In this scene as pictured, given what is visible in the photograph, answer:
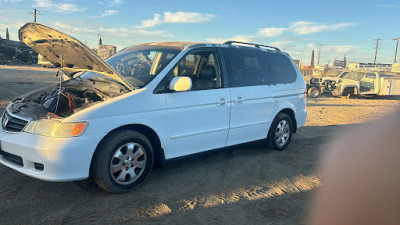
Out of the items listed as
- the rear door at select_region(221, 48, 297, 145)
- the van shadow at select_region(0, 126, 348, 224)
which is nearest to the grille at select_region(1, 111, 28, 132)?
the van shadow at select_region(0, 126, 348, 224)

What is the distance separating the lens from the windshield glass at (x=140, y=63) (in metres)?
4.09

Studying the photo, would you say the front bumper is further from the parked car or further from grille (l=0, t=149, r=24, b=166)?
the parked car

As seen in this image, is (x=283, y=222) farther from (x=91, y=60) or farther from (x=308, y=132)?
(x=308, y=132)

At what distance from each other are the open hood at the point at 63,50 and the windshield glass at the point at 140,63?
25 centimetres

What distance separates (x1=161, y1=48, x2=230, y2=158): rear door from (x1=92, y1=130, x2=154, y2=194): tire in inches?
15.0

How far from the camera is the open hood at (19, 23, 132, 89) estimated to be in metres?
3.74

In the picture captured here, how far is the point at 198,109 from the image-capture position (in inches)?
168

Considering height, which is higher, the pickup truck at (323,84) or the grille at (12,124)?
the pickup truck at (323,84)

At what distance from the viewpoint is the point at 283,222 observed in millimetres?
3207

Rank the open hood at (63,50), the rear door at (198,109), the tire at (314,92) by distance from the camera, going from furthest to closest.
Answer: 1. the tire at (314,92)
2. the rear door at (198,109)
3. the open hood at (63,50)

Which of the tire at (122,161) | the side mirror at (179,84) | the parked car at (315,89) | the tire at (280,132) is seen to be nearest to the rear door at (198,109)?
the side mirror at (179,84)

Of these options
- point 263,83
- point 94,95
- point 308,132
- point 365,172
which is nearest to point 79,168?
point 94,95

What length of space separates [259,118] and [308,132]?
10.5 feet

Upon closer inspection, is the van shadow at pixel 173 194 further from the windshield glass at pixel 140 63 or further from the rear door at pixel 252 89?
the windshield glass at pixel 140 63
